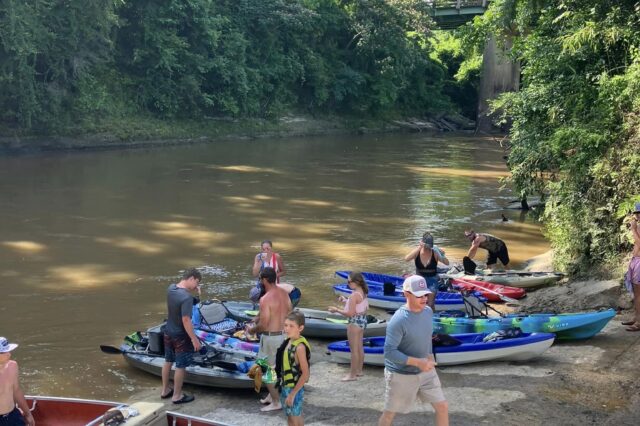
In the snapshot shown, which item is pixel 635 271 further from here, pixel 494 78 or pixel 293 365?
pixel 494 78

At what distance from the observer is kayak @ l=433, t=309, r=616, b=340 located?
1048 cm

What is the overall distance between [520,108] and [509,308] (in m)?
5.22

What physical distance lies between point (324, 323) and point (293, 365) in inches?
191

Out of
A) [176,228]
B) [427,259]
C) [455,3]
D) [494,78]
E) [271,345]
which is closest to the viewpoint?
[271,345]

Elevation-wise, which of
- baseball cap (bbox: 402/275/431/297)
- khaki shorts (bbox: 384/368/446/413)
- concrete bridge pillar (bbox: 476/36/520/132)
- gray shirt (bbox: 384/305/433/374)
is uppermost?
concrete bridge pillar (bbox: 476/36/520/132)

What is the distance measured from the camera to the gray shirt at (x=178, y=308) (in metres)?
8.72

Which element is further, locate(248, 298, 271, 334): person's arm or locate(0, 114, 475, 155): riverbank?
locate(0, 114, 475, 155): riverbank

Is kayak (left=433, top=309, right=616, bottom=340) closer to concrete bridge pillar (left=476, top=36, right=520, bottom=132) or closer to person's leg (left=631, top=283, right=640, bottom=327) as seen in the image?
person's leg (left=631, top=283, right=640, bottom=327)

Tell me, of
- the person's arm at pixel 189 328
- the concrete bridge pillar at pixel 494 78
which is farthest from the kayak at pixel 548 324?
the concrete bridge pillar at pixel 494 78

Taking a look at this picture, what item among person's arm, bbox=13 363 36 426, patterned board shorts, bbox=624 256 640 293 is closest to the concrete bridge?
patterned board shorts, bbox=624 256 640 293

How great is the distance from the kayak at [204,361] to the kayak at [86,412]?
1982mm

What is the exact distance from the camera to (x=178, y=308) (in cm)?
877

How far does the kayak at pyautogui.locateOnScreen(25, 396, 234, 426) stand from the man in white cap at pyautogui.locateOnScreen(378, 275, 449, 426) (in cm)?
162

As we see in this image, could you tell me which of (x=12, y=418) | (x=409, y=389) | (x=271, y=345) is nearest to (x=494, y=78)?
(x=271, y=345)
